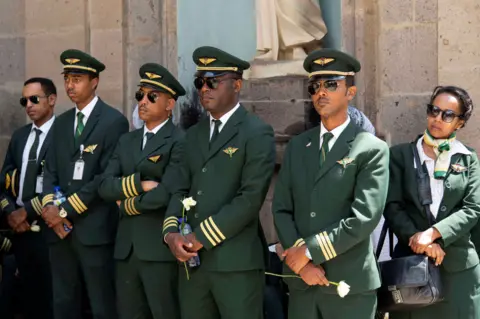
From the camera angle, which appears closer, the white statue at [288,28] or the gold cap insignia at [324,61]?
the gold cap insignia at [324,61]

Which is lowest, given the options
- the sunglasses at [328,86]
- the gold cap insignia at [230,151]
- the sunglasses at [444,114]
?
the gold cap insignia at [230,151]

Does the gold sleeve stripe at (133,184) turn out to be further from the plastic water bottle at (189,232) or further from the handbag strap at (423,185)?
the handbag strap at (423,185)

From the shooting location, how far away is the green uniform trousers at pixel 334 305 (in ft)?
17.0

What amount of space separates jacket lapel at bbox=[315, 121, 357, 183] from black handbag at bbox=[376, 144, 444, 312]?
621mm

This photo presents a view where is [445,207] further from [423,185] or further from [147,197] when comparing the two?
[147,197]

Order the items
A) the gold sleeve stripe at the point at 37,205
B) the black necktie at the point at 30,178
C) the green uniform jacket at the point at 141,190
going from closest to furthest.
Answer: the green uniform jacket at the point at 141,190, the gold sleeve stripe at the point at 37,205, the black necktie at the point at 30,178

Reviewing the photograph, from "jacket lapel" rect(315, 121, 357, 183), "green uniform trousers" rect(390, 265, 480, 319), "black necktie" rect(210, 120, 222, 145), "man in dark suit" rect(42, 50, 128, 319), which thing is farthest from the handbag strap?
"man in dark suit" rect(42, 50, 128, 319)

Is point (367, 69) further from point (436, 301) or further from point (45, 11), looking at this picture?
point (45, 11)

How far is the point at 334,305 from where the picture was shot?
5.21m

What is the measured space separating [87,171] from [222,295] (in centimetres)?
150

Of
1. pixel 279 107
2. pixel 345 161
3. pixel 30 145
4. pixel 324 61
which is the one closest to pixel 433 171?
pixel 345 161

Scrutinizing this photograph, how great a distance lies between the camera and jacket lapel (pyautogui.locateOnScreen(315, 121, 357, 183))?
5.33 meters

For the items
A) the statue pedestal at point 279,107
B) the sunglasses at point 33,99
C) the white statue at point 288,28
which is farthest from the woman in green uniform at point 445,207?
the sunglasses at point 33,99

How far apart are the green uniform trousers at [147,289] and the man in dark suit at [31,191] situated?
3.85ft
